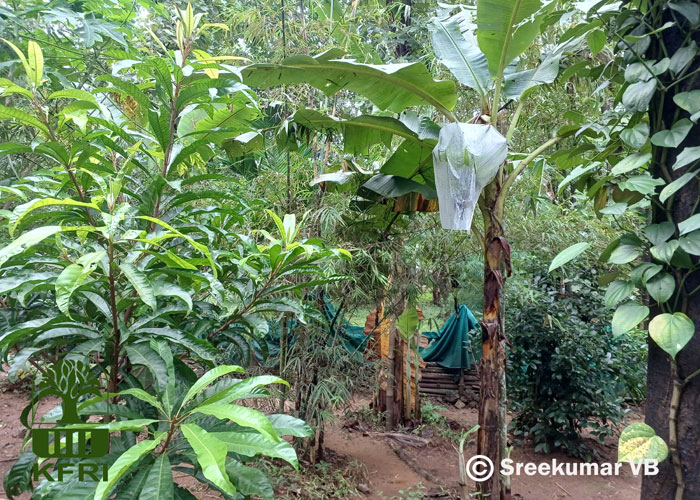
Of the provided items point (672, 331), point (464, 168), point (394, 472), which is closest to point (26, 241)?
point (464, 168)

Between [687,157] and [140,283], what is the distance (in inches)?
72.9

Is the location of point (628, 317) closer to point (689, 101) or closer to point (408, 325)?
point (689, 101)

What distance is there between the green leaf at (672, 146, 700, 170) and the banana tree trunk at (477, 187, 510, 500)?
50.4 inches

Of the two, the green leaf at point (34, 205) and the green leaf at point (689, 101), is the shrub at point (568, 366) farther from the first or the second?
the green leaf at point (34, 205)

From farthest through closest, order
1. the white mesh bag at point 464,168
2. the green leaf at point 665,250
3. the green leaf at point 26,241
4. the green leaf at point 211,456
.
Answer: the white mesh bag at point 464,168 → the green leaf at point 665,250 → the green leaf at point 26,241 → the green leaf at point 211,456

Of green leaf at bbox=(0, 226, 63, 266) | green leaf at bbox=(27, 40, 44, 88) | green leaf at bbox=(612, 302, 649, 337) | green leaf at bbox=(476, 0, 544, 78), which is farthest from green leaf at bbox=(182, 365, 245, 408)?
green leaf at bbox=(476, 0, 544, 78)

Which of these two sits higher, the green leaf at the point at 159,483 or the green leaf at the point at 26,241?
the green leaf at the point at 26,241

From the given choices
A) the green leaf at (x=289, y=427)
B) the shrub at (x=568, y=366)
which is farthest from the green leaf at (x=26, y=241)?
the shrub at (x=568, y=366)

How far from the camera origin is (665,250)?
1.59 m

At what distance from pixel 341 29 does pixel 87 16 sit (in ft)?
6.04

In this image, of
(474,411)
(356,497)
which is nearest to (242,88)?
(356,497)

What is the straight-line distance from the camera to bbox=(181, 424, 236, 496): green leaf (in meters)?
1.09

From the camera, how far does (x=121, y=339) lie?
5.20 feet

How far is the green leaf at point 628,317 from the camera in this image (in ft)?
5.34
